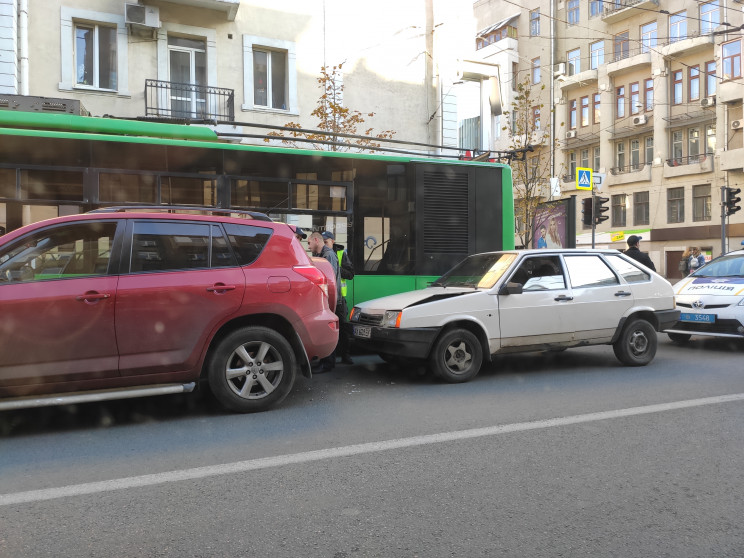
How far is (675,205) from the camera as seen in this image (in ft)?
124

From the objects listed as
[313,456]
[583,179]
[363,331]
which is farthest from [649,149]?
[313,456]

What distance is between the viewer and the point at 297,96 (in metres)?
18.0

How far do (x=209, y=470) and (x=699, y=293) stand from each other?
8.66m

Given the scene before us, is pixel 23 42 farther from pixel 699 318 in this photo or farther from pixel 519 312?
pixel 699 318

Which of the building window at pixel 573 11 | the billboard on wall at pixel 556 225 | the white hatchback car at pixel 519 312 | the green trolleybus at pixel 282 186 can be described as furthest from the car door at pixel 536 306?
the building window at pixel 573 11

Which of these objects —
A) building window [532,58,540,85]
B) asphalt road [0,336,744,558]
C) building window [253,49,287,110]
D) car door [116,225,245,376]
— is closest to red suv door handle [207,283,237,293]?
car door [116,225,245,376]

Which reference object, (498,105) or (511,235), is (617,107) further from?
(511,235)

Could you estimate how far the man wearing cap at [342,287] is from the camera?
8.52m

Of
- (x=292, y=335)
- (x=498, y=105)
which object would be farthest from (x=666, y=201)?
(x=292, y=335)

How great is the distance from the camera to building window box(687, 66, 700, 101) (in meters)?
36.9

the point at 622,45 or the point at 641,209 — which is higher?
the point at 622,45

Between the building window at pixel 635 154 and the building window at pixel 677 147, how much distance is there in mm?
2173

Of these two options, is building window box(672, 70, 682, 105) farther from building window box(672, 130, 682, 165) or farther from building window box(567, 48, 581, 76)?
building window box(567, 48, 581, 76)

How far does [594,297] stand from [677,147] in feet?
112
